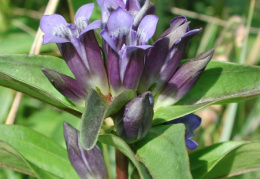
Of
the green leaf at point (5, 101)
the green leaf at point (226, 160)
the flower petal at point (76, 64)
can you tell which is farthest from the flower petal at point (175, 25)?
the green leaf at point (5, 101)

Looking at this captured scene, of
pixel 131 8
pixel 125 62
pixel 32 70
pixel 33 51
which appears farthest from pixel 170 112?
pixel 33 51

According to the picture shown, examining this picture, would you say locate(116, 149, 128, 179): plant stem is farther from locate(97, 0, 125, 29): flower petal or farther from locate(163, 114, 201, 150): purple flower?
locate(97, 0, 125, 29): flower petal

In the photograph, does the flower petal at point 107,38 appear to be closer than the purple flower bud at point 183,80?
Yes

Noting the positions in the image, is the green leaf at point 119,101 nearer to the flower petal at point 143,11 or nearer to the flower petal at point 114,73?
the flower petal at point 114,73

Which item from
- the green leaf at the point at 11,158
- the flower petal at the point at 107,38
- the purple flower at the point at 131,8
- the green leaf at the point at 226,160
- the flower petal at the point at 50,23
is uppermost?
the purple flower at the point at 131,8

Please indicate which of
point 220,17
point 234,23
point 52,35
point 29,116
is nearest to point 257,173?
point 234,23

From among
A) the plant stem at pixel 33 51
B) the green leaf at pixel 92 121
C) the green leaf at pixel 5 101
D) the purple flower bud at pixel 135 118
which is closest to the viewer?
the green leaf at pixel 92 121

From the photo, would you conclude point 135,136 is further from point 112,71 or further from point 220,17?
point 220,17

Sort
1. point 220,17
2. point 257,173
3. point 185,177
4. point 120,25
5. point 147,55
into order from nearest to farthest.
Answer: point 185,177, point 120,25, point 147,55, point 257,173, point 220,17
